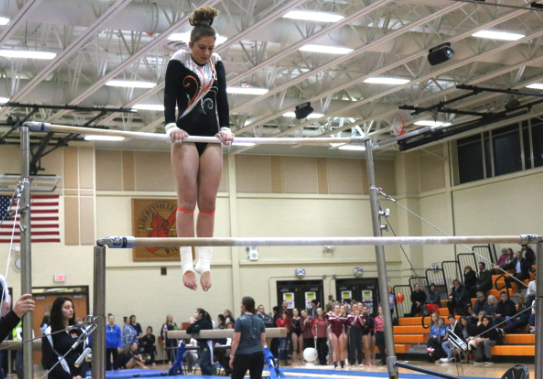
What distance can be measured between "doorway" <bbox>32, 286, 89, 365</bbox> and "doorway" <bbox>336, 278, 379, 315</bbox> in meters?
8.46

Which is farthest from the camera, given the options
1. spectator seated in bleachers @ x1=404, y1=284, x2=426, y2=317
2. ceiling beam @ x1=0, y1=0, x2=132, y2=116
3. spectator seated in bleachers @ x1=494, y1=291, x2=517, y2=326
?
spectator seated in bleachers @ x1=404, y1=284, x2=426, y2=317

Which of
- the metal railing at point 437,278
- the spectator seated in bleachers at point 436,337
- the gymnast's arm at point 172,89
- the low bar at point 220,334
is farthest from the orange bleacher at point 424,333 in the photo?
the gymnast's arm at point 172,89

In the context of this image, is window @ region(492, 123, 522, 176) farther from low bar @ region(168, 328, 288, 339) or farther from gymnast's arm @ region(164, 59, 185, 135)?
gymnast's arm @ region(164, 59, 185, 135)

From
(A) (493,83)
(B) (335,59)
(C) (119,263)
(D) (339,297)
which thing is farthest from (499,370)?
(C) (119,263)

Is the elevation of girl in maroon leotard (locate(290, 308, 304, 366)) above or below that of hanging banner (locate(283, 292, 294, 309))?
below

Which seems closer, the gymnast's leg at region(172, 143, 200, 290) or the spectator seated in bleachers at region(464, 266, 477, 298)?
the gymnast's leg at region(172, 143, 200, 290)

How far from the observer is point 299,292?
23.0 metres

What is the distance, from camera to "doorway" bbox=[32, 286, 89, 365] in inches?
771

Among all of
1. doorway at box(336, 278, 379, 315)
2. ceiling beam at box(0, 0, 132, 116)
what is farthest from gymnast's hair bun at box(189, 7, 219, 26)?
doorway at box(336, 278, 379, 315)

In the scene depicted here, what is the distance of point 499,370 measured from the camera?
13.6 metres

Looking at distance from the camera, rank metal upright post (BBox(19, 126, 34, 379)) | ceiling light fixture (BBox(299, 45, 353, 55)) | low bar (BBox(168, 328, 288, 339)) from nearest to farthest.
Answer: metal upright post (BBox(19, 126, 34, 379)) < low bar (BBox(168, 328, 288, 339)) < ceiling light fixture (BBox(299, 45, 353, 55))

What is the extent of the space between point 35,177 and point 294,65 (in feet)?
24.4

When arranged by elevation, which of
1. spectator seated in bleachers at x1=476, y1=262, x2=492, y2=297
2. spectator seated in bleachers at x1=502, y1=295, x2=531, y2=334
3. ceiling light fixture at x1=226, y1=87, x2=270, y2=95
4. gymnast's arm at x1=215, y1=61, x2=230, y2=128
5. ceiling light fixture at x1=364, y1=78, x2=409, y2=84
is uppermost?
ceiling light fixture at x1=364, y1=78, x2=409, y2=84

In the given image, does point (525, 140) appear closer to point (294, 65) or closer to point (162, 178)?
point (294, 65)
